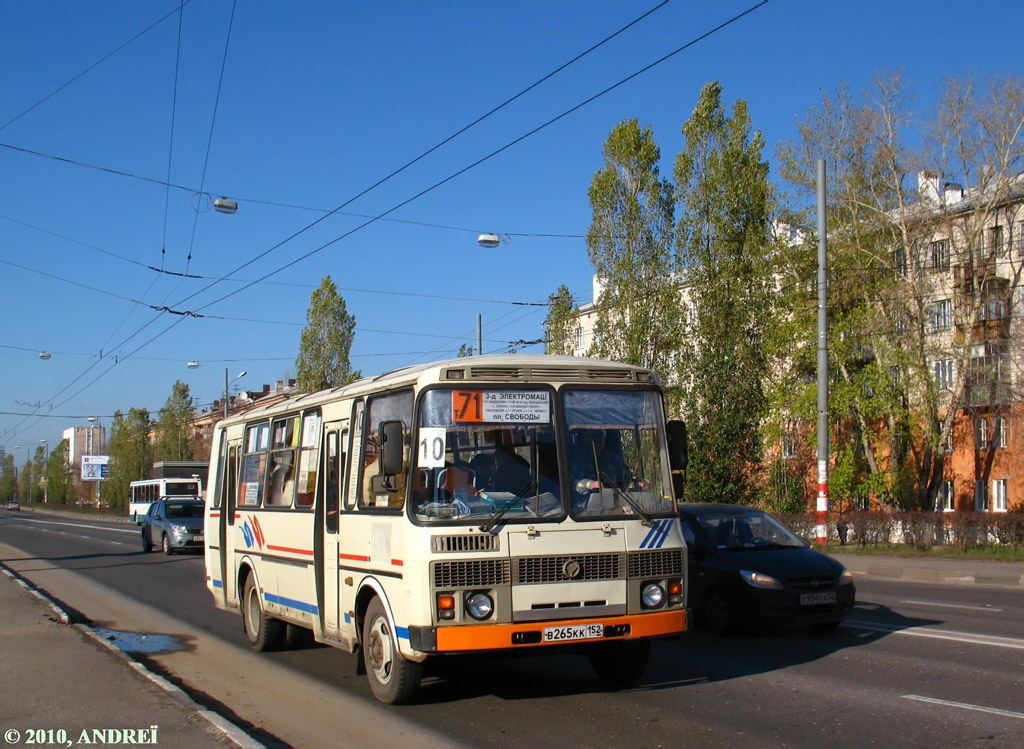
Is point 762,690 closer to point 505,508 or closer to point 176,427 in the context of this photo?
point 505,508

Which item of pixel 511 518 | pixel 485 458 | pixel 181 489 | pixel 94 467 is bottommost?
pixel 181 489

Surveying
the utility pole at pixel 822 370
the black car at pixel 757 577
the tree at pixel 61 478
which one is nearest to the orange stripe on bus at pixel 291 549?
the black car at pixel 757 577

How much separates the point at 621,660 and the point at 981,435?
42758 mm

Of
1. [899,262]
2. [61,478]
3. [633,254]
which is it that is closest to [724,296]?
[633,254]

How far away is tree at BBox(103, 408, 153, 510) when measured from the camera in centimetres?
10394

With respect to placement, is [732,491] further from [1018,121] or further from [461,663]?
[461,663]

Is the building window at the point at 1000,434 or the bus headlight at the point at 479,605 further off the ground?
the building window at the point at 1000,434

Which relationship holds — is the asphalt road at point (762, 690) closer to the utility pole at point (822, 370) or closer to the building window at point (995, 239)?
the utility pole at point (822, 370)

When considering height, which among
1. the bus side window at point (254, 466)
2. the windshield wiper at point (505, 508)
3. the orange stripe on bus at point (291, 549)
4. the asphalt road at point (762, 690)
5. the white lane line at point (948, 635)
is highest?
the bus side window at point (254, 466)

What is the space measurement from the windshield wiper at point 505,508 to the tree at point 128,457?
9910cm

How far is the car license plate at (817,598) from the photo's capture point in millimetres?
11273

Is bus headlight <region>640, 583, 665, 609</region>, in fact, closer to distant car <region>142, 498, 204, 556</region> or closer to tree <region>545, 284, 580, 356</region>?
distant car <region>142, 498, 204, 556</region>

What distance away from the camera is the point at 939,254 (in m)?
41.2

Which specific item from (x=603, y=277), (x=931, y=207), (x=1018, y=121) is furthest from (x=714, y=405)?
(x=1018, y=121)
